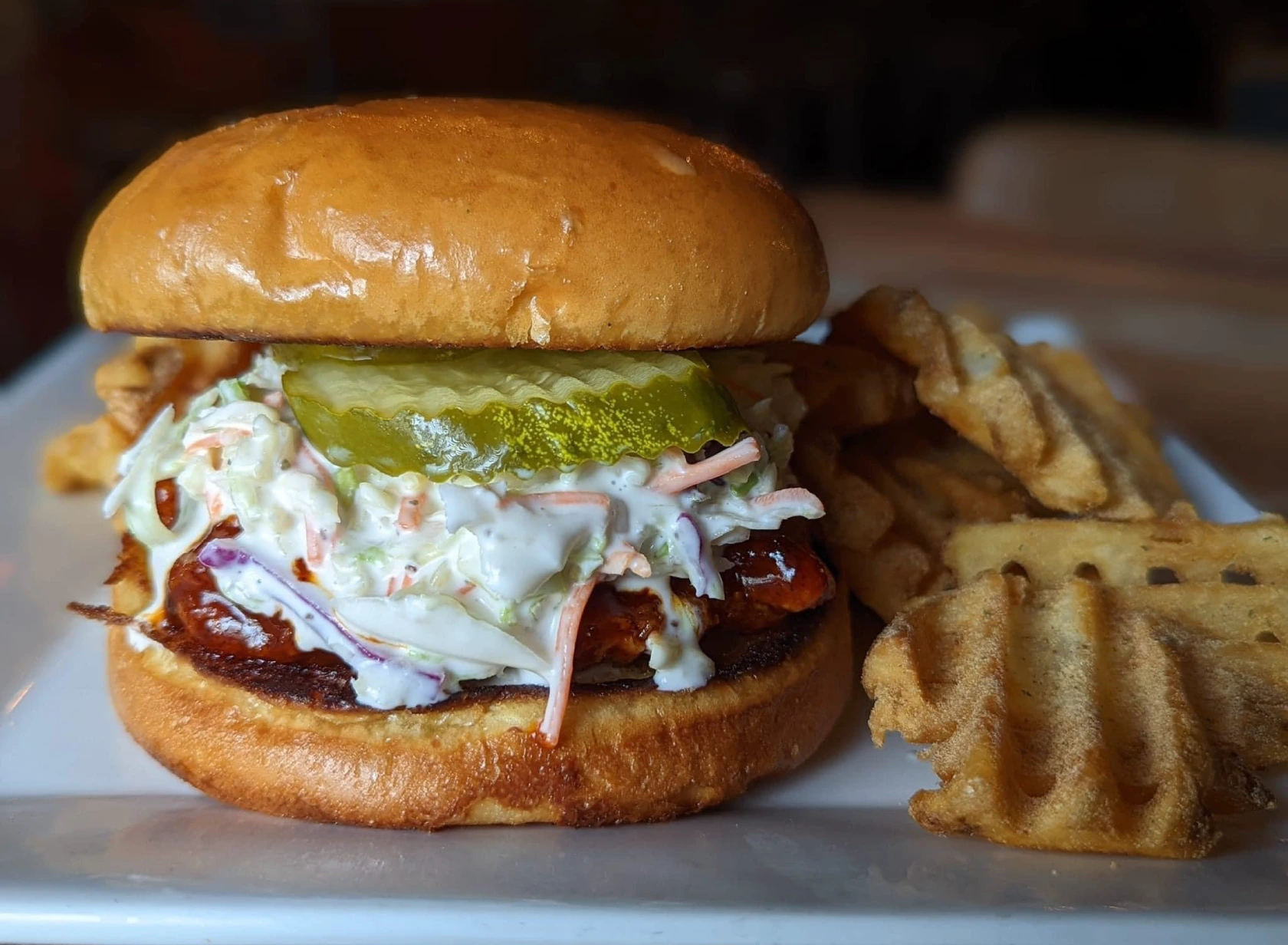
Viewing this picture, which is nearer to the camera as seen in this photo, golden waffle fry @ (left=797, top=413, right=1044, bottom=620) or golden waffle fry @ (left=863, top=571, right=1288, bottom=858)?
golden waffle fry @ (left=863, top=571, right=1288, bottom=858)

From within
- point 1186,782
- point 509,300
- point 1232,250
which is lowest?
point 1232,250

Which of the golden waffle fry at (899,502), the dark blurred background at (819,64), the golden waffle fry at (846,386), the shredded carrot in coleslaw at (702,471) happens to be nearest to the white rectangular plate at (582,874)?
the golden waffle fry at (899,502)

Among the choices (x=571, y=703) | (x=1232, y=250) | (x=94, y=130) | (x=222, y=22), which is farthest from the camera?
(x=222, y=22)

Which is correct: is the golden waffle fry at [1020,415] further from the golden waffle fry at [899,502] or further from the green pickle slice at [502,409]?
the green pickle slice at [502,409]

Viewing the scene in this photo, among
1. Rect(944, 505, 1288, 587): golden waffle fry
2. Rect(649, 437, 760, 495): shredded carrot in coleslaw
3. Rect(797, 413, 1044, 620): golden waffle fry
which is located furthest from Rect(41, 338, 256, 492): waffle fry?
Rect(944, 505, 1288, 587): golden waffle fry

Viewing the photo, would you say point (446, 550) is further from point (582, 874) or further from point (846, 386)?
point (846, 386)

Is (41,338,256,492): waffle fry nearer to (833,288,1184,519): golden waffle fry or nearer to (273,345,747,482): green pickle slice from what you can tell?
(273,345,747,482): green pickle slice

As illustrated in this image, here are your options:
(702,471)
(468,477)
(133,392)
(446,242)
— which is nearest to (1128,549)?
(702,471)

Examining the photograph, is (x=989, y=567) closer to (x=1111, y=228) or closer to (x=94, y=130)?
(x=1111, y=228)

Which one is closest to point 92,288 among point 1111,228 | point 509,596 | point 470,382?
point 470,382
